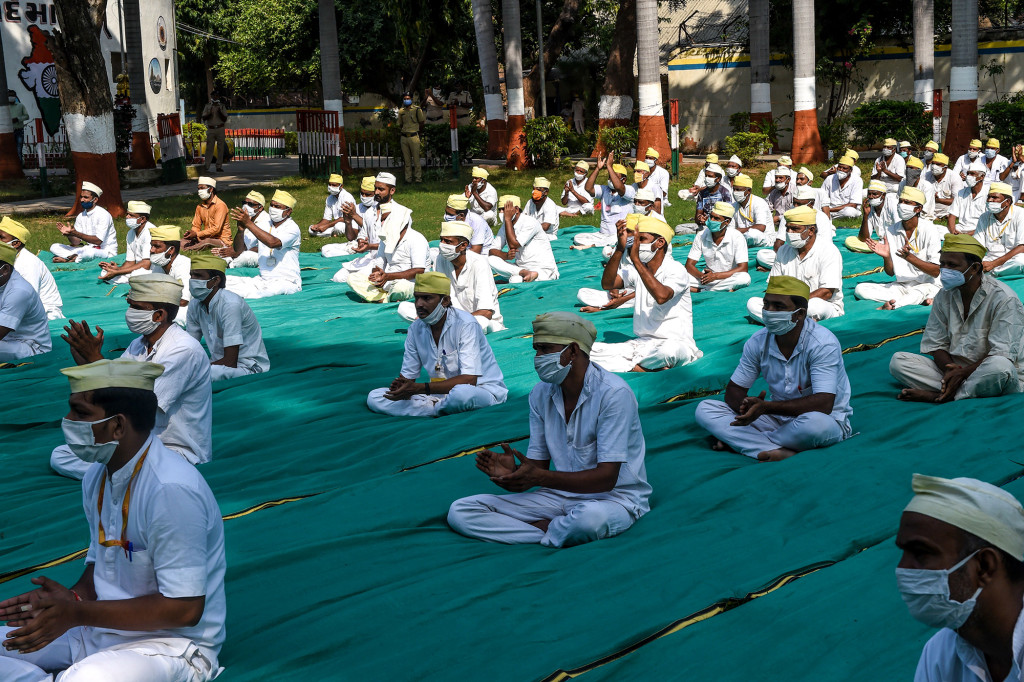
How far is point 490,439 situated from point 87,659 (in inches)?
142

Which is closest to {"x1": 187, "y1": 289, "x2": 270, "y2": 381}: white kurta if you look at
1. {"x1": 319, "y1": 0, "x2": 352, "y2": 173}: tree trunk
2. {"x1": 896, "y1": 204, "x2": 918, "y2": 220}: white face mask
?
{"x1": 896, "y1": 204, "x2": 918, "y2": 220}: white face mask

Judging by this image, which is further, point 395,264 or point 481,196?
point 481,196

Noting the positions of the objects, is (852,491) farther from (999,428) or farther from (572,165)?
(572,165)

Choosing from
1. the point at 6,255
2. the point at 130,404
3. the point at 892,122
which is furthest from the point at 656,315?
the point at 892,122

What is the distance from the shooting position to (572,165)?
2564cm

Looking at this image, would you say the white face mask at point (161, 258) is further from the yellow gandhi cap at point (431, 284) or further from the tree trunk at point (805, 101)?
the tree trunk at point (805, 101)

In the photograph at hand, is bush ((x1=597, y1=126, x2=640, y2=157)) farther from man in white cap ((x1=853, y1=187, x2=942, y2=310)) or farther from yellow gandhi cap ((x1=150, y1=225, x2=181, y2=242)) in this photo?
yellow gandhi cap ((x1=150, y1=225, x2=181, y2=242))

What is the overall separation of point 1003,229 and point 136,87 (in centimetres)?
1928

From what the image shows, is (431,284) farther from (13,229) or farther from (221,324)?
(13,229)

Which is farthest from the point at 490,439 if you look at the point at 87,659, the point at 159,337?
the point at 87,659

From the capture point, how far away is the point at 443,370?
755 cm

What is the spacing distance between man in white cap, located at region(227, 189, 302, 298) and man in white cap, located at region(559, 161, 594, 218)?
6384 millimetres

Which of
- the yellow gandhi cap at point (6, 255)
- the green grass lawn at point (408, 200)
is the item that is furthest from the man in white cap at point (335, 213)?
the yellow gandhi cap at point (6, 255)

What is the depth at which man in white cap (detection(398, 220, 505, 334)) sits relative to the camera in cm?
930
